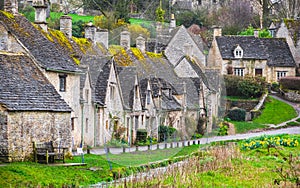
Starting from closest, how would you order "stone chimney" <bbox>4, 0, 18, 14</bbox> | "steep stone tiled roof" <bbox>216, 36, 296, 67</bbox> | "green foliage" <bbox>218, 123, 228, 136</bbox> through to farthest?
"stone chimney" <bbox>4, 0, 18, 14</bbox> → "green foliage" <bbox>218, 123, 228, 136</bbox> → "steep stone tiled roof" <bbox>216, 36, 296, 67</bbox>

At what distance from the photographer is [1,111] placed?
38656 millimetres

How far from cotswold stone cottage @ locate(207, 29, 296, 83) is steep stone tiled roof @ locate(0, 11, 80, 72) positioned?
51.8m

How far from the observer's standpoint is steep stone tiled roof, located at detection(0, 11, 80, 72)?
4566cm

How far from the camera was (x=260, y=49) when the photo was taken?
326ft

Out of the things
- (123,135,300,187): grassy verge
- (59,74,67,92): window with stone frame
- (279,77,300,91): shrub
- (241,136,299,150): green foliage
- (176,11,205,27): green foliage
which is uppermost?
(176,11,205,27): green foliage

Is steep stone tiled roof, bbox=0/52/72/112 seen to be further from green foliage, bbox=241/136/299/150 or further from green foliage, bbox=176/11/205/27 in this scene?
green foliage, bbox=176/11/205/27

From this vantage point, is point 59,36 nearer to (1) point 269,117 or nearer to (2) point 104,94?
(2) point 104,94

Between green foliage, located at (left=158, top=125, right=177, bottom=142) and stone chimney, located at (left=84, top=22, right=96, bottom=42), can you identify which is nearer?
green foliage, located at (left=158, top=125, right=177, bottom=142)

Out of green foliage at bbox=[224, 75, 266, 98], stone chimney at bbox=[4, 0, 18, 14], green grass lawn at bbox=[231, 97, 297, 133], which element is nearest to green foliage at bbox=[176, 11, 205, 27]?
green foliage at bbox=[224, 75, 266, 98]

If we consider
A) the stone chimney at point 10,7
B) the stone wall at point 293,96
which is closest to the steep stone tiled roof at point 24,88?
the stone chimney at point 10,7

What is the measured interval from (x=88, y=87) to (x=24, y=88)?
35.4ft

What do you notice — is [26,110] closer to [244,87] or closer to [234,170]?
[234,170]

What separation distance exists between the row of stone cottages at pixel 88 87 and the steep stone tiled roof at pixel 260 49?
14.7 meters

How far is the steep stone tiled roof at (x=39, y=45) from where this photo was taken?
45.7 meters
